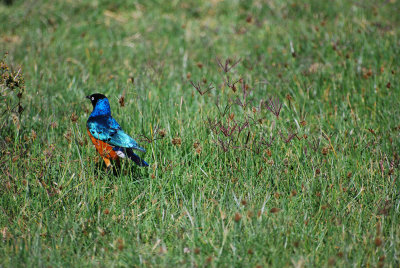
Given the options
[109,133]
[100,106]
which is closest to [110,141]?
[109,133]

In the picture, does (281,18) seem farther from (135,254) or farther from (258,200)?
(135,254)

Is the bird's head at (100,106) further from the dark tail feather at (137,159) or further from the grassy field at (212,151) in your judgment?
the dark tail feather at (137,159)

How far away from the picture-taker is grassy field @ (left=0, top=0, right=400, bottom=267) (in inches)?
112

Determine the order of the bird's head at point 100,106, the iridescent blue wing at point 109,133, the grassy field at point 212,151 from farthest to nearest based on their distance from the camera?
the bird's head at point 100,106
the iridescent blue wing at point 109,133
the grassy field at point 212,151

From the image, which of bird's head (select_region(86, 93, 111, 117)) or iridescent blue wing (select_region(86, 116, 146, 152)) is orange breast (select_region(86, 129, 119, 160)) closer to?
iridescent blue wing (select_region(86, 116, 146, 152))

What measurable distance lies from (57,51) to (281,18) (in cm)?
340

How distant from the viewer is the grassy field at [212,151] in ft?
9.30

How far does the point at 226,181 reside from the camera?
3.49m

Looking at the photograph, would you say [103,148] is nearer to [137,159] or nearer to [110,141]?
[110,141]

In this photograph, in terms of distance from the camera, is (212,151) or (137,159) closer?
(137,159)

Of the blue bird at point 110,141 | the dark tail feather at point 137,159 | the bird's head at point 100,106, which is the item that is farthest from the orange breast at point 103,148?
the bird's head at point 100,106

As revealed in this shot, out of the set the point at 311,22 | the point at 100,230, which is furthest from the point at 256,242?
the point at 311,22

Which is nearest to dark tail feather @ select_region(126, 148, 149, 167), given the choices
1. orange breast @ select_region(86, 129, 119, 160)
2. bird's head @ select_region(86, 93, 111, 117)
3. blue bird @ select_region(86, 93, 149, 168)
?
blue bird @ select_region(86, 93, 149, 168)

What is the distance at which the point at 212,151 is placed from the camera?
12.5 ft
